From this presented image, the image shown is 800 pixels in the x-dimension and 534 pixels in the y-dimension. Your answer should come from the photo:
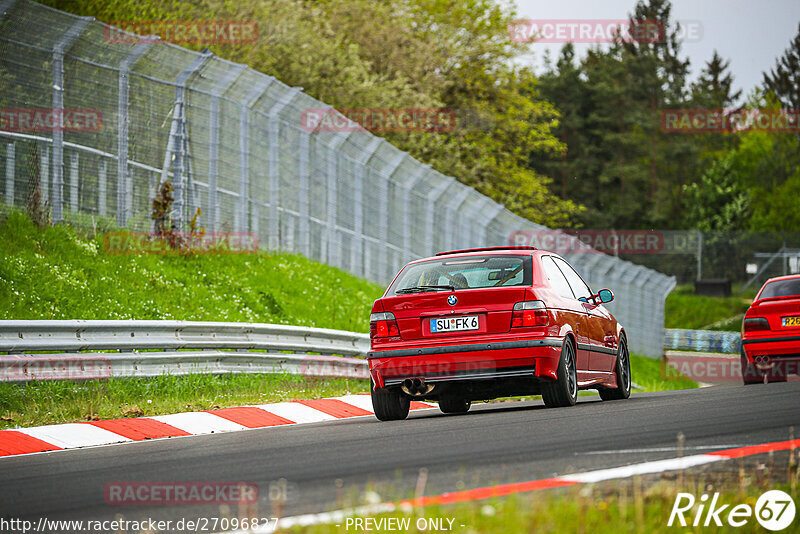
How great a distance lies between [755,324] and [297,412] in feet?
26.9

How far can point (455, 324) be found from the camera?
35.6 feet

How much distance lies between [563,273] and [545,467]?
5589mm

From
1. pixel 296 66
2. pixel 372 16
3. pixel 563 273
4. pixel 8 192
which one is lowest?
pixel 563 273

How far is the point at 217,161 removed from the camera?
18844 millimetres

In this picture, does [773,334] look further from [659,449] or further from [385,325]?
[659,449]

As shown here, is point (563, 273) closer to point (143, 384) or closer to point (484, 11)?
point (143, 384)

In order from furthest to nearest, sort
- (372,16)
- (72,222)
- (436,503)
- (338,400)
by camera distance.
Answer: (372,16) < (72,222) < (338,400) < (436,503)

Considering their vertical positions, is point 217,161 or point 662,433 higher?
point 217,161

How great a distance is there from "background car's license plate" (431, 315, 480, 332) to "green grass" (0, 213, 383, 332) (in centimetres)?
561

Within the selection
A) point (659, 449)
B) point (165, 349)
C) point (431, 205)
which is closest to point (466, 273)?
point (165, 349)

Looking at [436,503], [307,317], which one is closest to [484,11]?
[307,317]

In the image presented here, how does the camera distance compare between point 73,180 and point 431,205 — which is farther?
point 431,205

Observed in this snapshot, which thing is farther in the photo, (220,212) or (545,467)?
(220,212)

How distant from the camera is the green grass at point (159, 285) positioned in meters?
14.8
